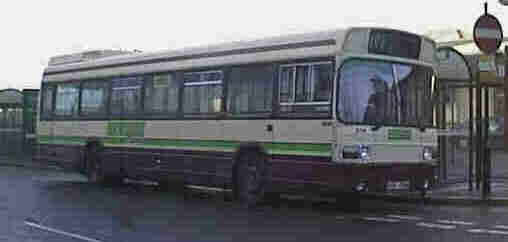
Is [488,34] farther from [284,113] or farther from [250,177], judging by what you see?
[250,177]

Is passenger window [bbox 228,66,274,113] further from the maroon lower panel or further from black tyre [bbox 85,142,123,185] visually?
black tyre [bbox 85,142,123,185]

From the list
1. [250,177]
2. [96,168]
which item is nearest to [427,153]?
[250,177]

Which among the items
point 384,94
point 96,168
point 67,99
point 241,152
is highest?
point 67,99

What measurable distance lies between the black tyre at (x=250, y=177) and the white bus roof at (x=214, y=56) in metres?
1.68

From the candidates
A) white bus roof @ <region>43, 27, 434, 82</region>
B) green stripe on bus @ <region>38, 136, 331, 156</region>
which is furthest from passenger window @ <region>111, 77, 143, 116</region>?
green stripe on bus @ <region>38, 136, 331, 156</region>

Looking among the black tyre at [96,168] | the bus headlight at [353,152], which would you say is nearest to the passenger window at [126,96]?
the black tyre at [96,168]

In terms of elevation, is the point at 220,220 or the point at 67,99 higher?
the point at 67,99

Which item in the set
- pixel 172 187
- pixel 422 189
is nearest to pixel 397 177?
pixel 422 189

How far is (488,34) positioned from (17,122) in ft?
82.1

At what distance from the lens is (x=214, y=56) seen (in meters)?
17.2

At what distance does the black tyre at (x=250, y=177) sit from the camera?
15609 millimetres

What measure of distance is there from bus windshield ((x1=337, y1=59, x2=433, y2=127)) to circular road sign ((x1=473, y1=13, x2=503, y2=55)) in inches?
84.8

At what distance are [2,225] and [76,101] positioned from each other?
9.03m

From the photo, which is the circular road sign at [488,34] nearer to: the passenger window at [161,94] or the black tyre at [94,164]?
the passenger window at [161,94]
